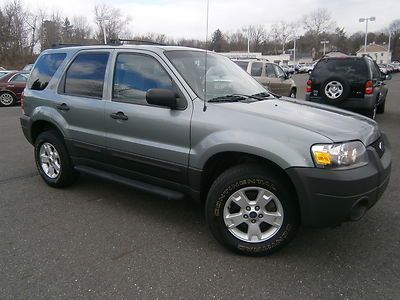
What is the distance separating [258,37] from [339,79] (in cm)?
10392

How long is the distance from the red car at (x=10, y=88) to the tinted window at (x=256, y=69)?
9.28 m

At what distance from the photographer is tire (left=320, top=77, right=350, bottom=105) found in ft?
29.0

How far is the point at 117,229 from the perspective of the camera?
150 inches

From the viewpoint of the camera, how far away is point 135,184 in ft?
13.0

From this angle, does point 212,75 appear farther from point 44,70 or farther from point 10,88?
point 10,88

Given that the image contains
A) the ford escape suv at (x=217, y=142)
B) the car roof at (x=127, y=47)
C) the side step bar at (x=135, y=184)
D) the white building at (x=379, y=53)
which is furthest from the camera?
the white building at (x=379, y=53)

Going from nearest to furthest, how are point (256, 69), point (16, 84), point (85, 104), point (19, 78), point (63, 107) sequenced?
point (85, 104) < point (63, 107) < point (256, 69) < point (16, 84) < point (19, 78)

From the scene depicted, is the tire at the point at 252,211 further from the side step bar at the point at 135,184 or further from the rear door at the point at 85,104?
the rear door at the point at 85,104

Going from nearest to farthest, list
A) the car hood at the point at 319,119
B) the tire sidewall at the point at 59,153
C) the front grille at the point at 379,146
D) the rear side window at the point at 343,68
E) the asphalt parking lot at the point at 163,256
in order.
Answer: the asphalt parking lot at the point at 163,256, the car hood at the point at 319,119, the front grille at the point at 379,146, the tire sidewall at the point at 59,153, the rear side window at the point at 343,68

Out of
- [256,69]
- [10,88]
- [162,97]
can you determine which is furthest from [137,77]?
[10,88]

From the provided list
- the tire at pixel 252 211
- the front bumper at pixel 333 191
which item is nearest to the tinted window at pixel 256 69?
the tire at pixel 252 211

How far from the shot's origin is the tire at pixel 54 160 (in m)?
4.79

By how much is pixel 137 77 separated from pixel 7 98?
14.0m

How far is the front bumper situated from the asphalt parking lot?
467 millimetres
